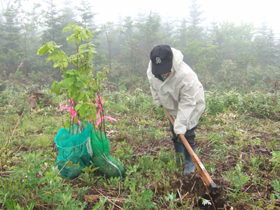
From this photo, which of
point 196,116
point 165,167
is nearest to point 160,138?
point 165,167

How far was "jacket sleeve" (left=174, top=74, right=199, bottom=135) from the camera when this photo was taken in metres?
2.20

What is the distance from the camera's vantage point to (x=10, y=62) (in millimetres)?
18078

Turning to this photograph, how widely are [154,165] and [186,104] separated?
91cm

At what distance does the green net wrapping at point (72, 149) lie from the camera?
79.8 inches

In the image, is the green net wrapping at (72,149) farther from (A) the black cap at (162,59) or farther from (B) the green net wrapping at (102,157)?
(A) the black cap at (162,59)

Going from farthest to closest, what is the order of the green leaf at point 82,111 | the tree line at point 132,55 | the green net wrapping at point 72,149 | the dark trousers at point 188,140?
the tree line at point 132,55 < the dark trousers at point 188,140 < the green net wrapping at point 72,149 < the green leaf at point 82,111

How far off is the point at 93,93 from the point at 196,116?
130 cm

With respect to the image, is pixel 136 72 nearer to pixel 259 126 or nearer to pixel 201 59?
pixel 201 59

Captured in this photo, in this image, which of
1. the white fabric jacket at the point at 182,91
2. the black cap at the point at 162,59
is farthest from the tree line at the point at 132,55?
the black cap at the point at 162,59

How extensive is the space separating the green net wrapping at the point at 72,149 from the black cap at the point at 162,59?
98cm

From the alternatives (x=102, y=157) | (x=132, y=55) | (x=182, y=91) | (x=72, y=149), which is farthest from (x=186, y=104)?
(x=132, y=55)

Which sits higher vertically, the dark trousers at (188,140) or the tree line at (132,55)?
the dark trousers at (188,140)

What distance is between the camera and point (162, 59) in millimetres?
2086

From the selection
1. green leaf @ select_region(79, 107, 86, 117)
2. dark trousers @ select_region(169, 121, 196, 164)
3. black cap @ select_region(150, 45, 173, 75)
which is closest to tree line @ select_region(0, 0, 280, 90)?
dark trousers @ select_region(169, 121, 196, 164)
